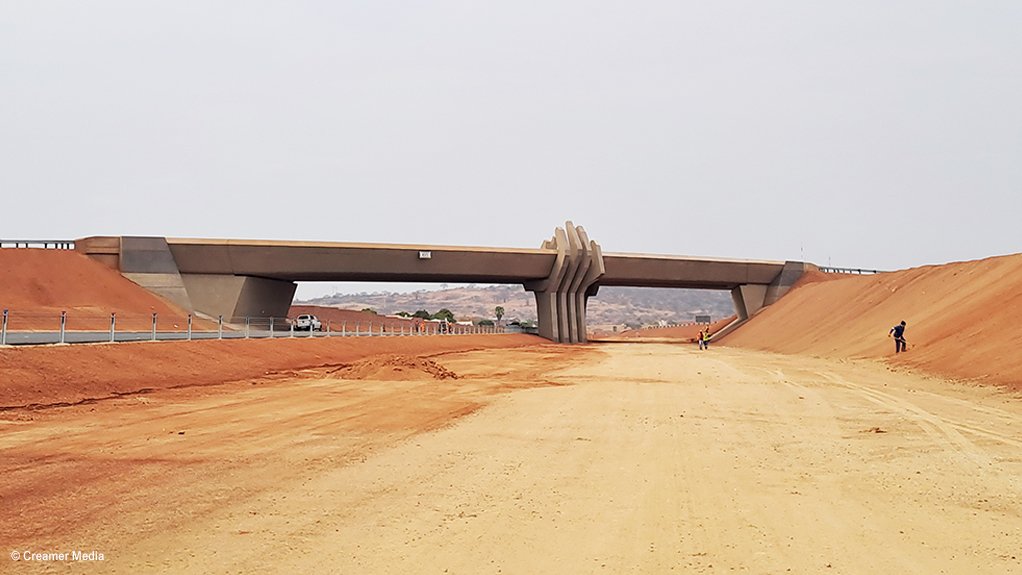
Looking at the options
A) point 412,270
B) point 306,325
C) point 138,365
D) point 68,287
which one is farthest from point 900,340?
point 68,287

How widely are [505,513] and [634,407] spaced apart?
33.0ft

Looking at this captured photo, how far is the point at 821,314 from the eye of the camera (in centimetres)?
5641

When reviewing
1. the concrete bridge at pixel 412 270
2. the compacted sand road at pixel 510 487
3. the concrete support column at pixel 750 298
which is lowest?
the compacted sand road at pixel 510 487

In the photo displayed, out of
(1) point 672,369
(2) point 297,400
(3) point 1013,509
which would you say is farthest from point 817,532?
(1) point 672,369

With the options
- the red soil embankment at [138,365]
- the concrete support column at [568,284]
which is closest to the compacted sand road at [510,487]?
the red soil embankment at [138,365]

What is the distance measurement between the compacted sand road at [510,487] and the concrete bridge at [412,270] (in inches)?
1561

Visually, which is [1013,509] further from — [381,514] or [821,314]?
[821,314]

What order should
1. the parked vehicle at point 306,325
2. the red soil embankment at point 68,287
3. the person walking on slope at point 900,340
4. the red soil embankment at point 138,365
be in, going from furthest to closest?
the parked vehicle at point 306,325, the red soil embankment at point 68,287, the person walking on slope at point 900,340, the red soil embankment at point 138,365

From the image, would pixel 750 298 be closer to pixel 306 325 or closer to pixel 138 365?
pixel 306 325

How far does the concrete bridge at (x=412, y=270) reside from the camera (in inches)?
2211

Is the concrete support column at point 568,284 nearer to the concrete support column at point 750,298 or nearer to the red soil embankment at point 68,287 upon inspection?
the concrete support column at point 750,298

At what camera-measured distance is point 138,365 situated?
2017 centimetres

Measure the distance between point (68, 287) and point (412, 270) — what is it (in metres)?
24.4

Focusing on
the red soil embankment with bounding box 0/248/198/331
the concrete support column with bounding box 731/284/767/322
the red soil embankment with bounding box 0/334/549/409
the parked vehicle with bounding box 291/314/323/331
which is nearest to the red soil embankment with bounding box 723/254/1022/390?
the concrete support column with bounding box 731/284/767/322
